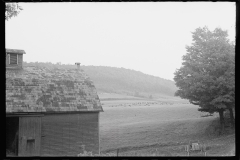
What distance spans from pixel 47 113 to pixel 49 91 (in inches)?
111

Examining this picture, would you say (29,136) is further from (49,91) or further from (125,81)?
(125,81)

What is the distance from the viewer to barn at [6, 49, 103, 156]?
918 inches

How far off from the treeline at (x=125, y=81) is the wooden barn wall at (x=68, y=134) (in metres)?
106

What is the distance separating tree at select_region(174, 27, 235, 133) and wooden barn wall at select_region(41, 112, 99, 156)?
13.6m

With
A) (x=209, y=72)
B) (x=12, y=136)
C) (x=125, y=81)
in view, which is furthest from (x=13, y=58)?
(x=125, y=81)

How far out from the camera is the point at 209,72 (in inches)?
1345

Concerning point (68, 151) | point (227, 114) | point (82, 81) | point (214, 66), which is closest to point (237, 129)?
point (68, 151)

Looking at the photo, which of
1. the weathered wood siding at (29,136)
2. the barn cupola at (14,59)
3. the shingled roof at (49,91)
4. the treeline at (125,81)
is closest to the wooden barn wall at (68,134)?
the weathered wood siding at (29,136)

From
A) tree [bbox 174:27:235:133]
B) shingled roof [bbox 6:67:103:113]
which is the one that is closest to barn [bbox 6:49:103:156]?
shingled roof [bbox 6:67:103:113]

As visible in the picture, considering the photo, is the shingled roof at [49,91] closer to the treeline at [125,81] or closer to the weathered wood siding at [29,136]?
the weathered wood siding at [29,136]

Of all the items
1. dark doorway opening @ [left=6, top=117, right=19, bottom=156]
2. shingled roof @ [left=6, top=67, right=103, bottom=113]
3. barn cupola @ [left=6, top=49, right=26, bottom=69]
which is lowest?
dark doorway opening @ [left=6, top=117, right=19, bottom=156]

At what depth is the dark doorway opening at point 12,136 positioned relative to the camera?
23.2m

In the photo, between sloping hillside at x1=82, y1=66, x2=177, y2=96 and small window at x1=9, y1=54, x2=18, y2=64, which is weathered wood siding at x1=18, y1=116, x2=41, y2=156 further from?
sloping hillside at x1=82, y1=66, x2=177, y2=96

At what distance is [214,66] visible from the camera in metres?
33.3
